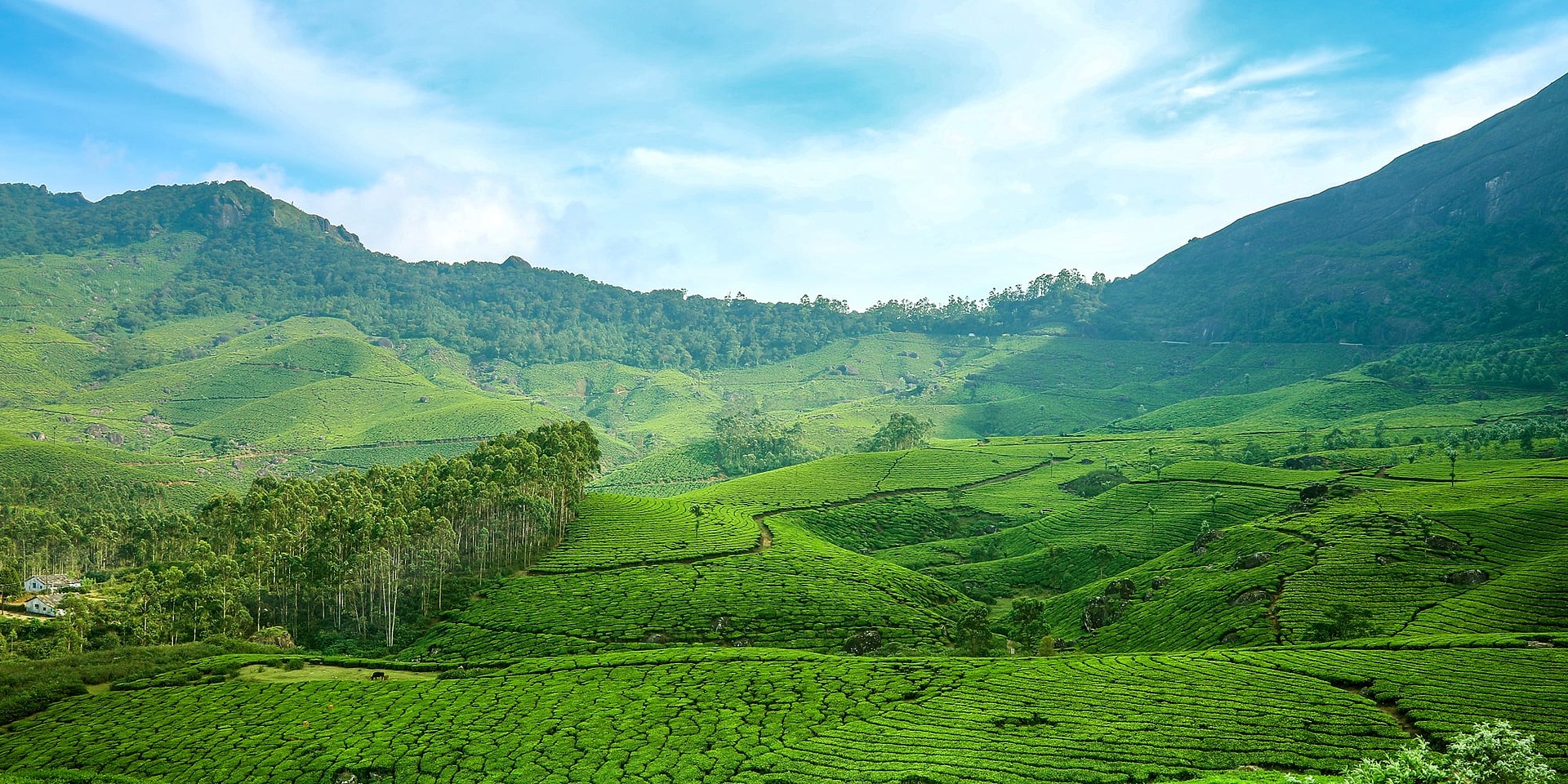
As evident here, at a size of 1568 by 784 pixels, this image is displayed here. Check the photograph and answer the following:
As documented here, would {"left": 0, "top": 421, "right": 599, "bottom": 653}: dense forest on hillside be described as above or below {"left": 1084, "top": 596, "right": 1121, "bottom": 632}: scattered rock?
above

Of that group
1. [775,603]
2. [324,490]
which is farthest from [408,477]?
[775,603]

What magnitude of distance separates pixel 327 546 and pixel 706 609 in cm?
4682

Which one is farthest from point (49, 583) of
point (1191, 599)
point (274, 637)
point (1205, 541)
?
point (1205, 541)

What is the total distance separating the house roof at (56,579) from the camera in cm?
12519

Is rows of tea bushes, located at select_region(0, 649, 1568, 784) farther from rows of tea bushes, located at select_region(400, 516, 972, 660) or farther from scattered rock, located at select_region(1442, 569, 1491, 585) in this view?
scattered rock, located at select_region(1442, 569, 1491, 585)

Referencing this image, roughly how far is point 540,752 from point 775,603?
4220 cm

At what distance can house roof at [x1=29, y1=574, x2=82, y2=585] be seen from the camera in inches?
4929

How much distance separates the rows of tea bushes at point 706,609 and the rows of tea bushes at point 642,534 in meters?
4.00

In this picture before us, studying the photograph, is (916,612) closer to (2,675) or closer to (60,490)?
(2,675)

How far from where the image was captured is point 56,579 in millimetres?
127812

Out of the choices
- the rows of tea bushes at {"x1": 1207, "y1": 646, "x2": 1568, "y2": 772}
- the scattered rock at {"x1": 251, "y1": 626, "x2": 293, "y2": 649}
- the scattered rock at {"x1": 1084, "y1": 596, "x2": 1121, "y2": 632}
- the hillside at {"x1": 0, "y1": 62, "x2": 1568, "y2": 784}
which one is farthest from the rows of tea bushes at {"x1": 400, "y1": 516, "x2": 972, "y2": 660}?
the rows of tea bushes at {"x1": 1207, "y1": 646, "x2": 1568, "y2": 772}

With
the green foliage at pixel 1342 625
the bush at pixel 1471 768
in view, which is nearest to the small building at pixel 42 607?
the bush at pixel 1471 768

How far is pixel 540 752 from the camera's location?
171 ft

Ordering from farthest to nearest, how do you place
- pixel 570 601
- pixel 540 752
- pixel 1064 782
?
pixel 570 601 → pixel 540 752 → pixel 1064 782
